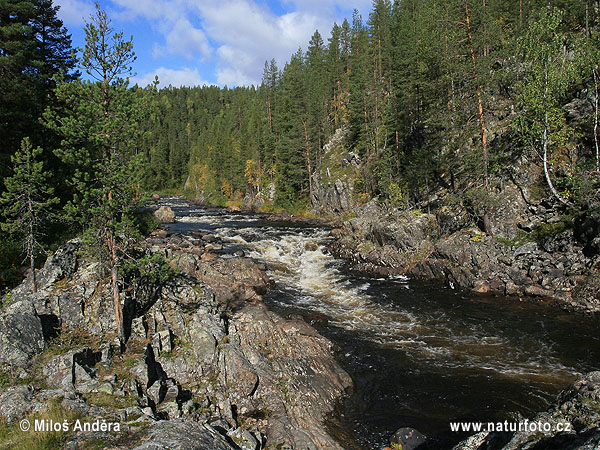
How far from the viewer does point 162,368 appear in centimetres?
1190

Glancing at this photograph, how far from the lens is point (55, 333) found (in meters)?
12.3

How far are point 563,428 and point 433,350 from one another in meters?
10.8

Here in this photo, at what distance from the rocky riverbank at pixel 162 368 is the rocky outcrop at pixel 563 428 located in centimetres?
538

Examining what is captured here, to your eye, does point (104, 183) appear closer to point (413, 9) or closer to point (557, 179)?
point (557, 179)

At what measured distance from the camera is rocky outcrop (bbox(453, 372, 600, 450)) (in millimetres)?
6023

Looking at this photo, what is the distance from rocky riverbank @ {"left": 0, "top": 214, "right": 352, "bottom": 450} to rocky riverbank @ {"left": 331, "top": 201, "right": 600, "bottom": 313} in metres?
15.0

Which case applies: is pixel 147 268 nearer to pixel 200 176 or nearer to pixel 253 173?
pixel 253 173

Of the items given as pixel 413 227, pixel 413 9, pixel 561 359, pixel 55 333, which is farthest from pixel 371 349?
pixel 413 9

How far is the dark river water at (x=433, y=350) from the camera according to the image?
40.3ft

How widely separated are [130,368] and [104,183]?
6669 mm

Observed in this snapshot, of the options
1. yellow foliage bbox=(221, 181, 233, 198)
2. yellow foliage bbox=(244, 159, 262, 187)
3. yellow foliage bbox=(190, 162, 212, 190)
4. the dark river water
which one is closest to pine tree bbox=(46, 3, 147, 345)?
the dark river water

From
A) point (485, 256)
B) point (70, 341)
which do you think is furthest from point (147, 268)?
point (485, 256)

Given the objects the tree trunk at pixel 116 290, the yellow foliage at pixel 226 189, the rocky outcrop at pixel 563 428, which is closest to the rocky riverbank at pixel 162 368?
the tree trunk at pixel 116 290

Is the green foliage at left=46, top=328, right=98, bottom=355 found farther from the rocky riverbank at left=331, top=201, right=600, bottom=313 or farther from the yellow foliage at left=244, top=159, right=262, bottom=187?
the yellow foliage at left=244, top=159, right=262, bottom=187
